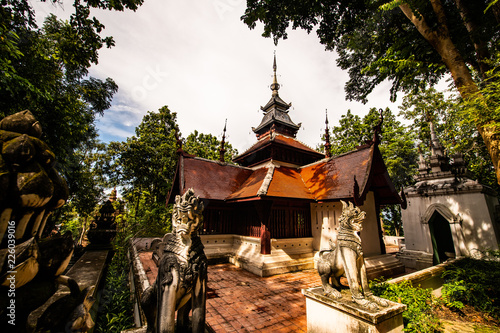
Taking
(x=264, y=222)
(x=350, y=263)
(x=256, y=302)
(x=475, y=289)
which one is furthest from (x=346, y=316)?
(x=264, y=222)

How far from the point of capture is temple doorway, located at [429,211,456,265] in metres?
9.00

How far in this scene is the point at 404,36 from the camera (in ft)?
21.2

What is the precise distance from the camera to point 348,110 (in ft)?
66.7

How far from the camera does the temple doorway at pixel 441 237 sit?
9.00m

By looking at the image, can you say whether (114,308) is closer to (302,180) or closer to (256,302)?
(256,302)

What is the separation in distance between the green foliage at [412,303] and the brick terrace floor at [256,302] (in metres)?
1.77

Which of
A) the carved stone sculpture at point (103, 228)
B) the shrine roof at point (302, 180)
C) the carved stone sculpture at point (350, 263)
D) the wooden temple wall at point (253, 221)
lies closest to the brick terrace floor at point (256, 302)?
the carved stone sculpture at point (350, 263)

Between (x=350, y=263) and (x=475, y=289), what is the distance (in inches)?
170

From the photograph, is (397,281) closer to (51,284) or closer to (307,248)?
(307,248)

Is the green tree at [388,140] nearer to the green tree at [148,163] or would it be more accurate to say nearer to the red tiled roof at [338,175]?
the red tiled roof at [338,175]

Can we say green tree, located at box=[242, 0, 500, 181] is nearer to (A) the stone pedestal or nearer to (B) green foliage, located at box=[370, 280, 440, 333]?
(B) green foliage, located at box=[370, 280, 440, 333]

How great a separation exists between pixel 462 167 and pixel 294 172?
733 centimetres

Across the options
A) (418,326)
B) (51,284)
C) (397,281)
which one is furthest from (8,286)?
(397,281)

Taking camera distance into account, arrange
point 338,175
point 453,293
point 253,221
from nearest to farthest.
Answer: point 453,293 < point 338,175 < point 253,221
